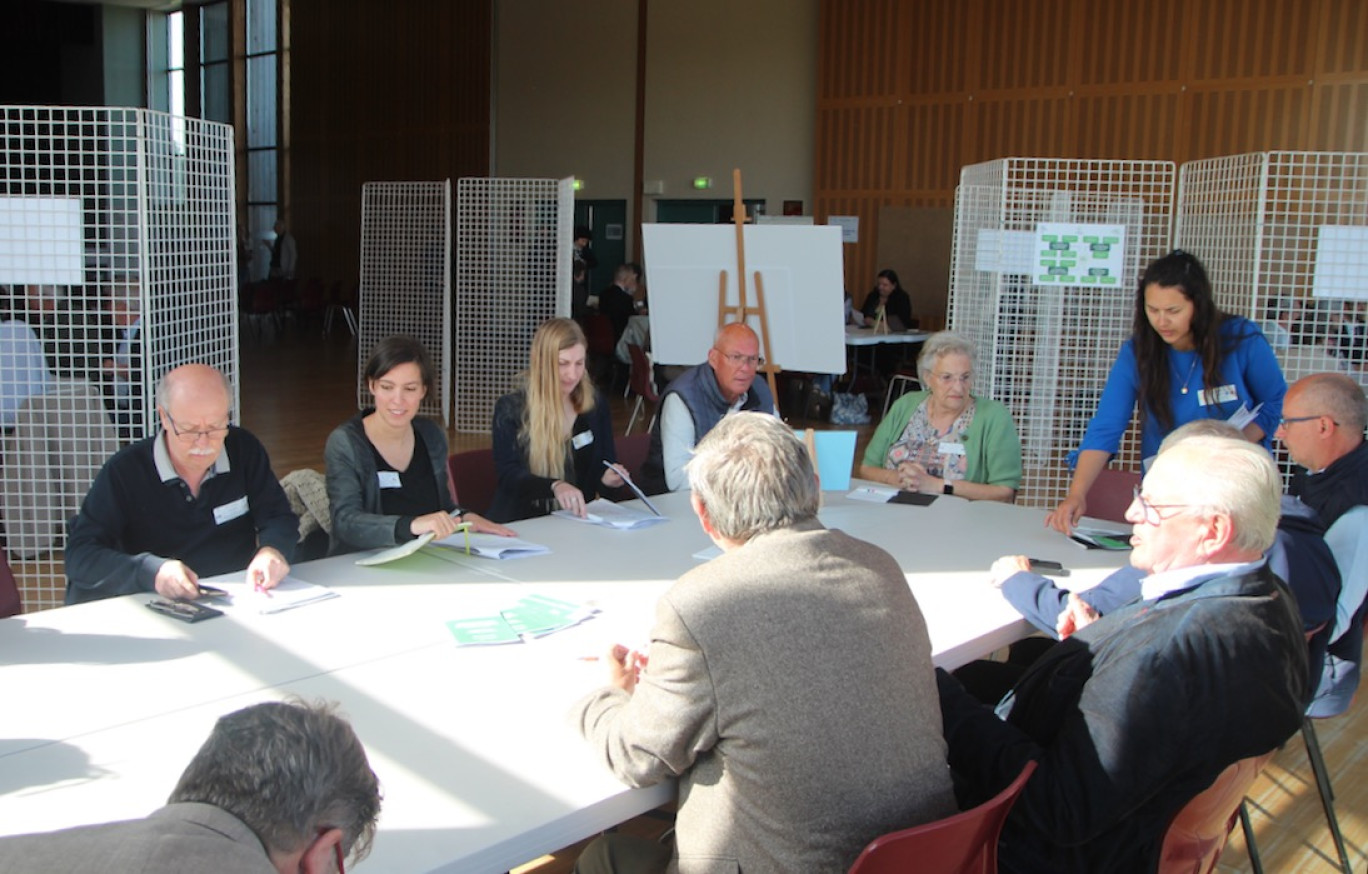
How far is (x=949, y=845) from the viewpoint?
159cm

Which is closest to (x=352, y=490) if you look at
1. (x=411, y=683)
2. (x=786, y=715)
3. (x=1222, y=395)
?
(x=411, y=683)

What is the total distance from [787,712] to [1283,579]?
1.30 meters

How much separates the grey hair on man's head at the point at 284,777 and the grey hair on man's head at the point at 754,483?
2.68 feet

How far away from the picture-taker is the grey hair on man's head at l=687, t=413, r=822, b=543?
1.81m

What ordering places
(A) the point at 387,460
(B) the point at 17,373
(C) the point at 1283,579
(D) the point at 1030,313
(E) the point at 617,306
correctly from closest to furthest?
(C) the point at 1283,579 → (A) the point at 387,460 → (B) the point at 17,373 → (D) the point at 1030,313 → (E) the point at 617,306

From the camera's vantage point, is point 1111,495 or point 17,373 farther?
point 17,373

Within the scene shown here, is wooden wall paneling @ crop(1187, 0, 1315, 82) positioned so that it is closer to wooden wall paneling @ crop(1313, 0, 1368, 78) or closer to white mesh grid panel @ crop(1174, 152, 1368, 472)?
wooden wall paneling @ crop(1313, 0, 1368, 78)

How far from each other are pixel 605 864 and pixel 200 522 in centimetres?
160

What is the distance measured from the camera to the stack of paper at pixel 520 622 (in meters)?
2.37

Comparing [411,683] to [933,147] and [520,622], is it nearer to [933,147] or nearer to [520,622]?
[520,622]

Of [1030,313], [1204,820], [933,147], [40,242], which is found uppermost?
[933,147]

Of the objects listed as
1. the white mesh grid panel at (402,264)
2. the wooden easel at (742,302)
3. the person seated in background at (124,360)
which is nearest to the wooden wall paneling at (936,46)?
the white mesh grid panel at (402,264)

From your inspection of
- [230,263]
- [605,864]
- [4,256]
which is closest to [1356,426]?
[605,864]

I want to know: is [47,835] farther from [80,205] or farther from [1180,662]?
[80,205]
